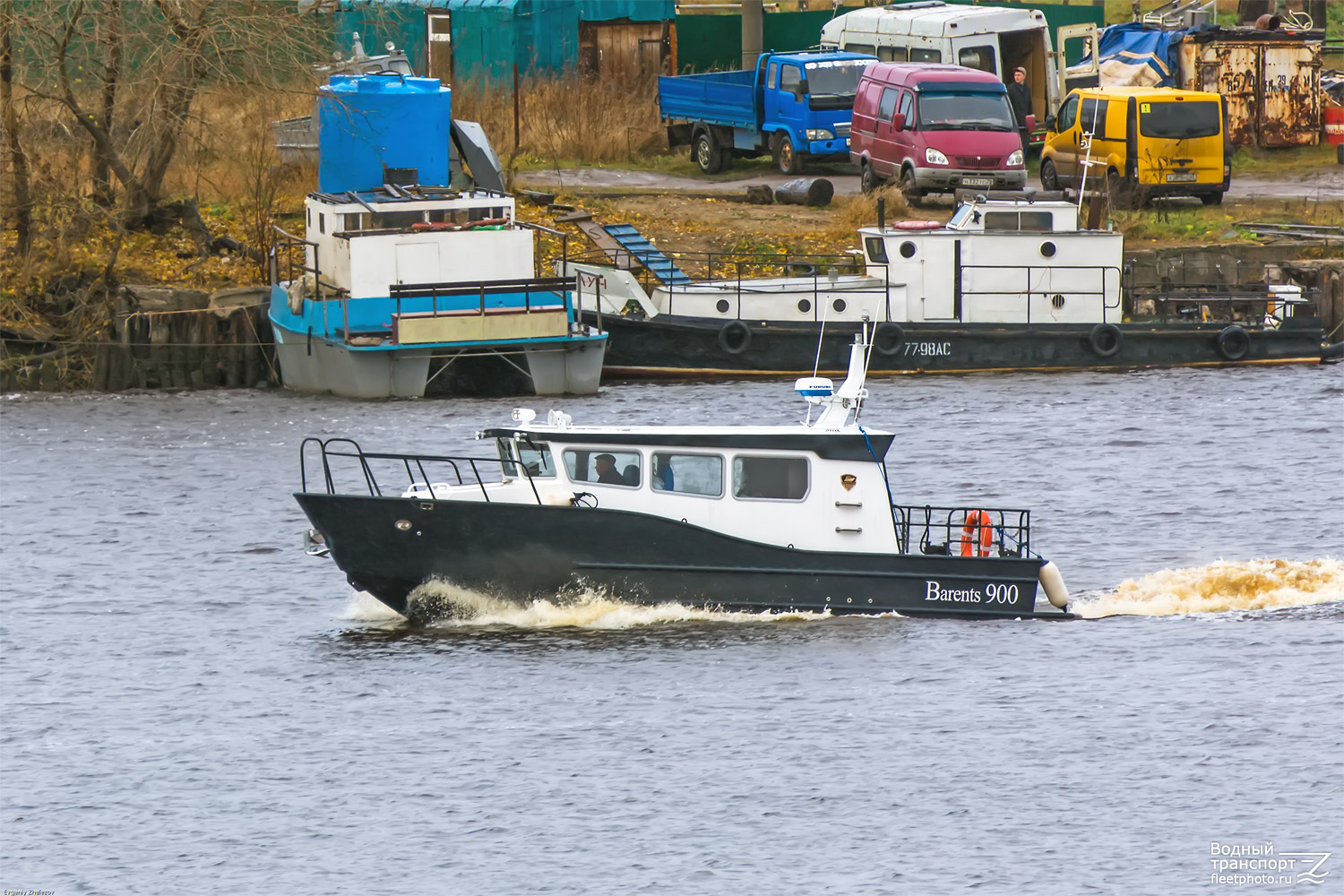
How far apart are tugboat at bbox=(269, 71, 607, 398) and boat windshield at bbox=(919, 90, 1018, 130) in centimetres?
1047

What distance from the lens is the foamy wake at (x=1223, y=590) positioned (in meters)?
25.0

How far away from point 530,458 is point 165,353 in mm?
18873

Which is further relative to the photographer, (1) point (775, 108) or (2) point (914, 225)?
(1) point (775, 108)

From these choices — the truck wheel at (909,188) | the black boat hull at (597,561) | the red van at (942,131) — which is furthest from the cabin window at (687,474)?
the truck wheel at (909,188)

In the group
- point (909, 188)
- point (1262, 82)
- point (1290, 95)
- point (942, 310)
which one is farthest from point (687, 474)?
point (1290, 95)

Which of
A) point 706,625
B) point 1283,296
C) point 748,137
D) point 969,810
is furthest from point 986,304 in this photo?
point 969,810

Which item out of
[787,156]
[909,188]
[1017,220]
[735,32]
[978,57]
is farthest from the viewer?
[735,32]

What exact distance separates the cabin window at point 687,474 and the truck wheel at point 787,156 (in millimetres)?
27804

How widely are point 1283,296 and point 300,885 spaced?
93.4 ft

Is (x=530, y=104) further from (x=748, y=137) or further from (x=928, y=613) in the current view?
(x=928, y=613)

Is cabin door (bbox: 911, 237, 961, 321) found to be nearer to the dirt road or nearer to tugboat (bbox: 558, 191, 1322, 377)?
tugboat (bbox: 558, 191, 1322, 377)

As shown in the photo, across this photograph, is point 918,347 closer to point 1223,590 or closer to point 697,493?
point 1223,590

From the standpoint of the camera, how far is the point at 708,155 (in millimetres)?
50844

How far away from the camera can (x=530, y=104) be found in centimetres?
5281
